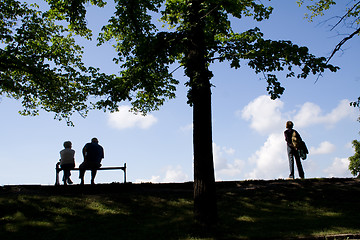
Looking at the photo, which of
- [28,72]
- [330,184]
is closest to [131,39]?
[28,72]

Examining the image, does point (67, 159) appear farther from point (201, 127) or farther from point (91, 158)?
point (201, 127)

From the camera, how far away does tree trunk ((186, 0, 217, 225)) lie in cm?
862

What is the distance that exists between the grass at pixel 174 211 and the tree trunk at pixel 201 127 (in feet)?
1.84

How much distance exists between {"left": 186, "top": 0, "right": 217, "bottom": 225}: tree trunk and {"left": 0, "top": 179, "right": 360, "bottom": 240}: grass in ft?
1.84

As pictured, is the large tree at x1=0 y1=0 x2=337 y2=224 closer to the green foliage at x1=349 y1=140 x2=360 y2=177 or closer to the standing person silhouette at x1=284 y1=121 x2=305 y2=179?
the standing person silhouette at x1=284 y1=121 x2=305 y2=179

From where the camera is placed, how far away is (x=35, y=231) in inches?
328

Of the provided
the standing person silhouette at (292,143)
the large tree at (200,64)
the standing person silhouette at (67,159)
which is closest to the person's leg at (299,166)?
Result: the standing person silhouette at (292,143)

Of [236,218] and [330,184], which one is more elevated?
[330,184]

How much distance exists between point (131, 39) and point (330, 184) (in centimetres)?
988

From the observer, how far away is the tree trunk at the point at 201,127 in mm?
8625

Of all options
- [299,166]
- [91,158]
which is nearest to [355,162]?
[299,166]

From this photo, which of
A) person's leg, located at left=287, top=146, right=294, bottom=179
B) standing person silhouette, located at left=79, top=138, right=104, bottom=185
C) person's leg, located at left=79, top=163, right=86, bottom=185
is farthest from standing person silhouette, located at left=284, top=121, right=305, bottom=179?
person's leg, located at left=79, top=163, right=86, bottom=185

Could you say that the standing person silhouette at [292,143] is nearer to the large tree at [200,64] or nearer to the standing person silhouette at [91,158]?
the large tree at [200,64]

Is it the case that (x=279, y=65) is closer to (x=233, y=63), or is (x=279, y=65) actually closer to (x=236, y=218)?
(x=233, y=63)
